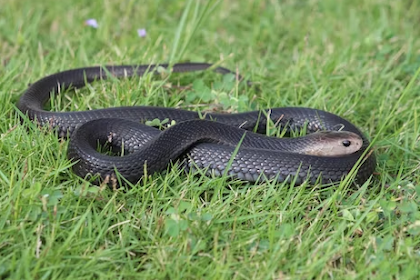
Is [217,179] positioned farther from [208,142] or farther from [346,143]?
[346,143]

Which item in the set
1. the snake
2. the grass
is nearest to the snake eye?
the snake

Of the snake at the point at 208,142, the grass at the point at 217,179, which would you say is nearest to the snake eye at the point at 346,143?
the snake at the point at 208,142

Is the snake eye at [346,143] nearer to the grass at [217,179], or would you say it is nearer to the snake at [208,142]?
the snake at [208,142]

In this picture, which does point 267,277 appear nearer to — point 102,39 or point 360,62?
point 360,62

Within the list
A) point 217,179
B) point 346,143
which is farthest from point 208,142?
point 346,143

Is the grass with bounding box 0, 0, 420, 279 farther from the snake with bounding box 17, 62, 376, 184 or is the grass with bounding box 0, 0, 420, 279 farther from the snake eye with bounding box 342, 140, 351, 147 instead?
the snake eye with bounding box 342, 140, 351, 147
